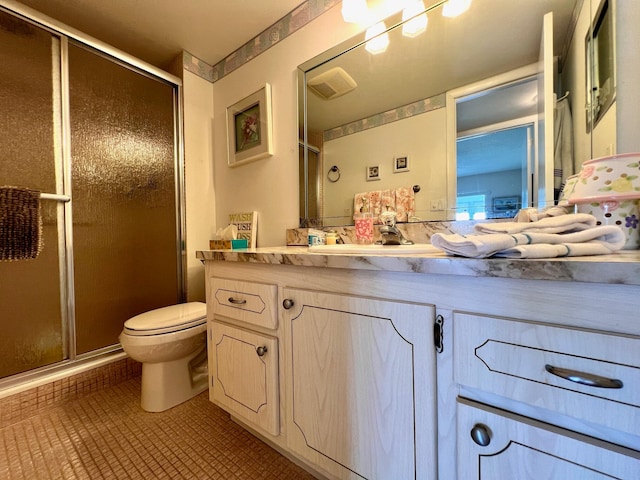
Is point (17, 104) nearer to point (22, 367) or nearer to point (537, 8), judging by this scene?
point (22, 367)

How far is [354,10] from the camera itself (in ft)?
4.29

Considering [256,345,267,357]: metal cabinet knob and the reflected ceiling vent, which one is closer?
[256,345,267,357]: metal cabinet knob

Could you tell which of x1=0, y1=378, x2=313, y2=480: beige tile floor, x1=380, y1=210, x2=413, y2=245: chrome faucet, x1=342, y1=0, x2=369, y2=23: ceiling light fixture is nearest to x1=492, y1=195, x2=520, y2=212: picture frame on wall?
x1=380, y1=210, x2=413, y2=245: chrome faucet

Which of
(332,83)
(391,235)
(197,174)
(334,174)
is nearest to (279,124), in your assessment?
(332,83)

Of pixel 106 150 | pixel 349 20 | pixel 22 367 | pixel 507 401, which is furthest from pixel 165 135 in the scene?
pixel 507 401

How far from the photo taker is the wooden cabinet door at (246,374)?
0.93 m

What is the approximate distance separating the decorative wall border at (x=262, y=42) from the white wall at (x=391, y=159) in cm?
73

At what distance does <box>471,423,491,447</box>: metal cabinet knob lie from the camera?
55 centimetres

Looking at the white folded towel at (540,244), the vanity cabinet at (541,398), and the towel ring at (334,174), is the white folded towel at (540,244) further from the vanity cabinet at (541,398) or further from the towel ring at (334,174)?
the towel ring at (334,174)

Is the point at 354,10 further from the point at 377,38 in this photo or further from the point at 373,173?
the point at 373,173

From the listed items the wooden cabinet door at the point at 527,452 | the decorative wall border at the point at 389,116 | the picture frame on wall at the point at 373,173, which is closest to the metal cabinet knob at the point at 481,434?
the wooden cabinet door at the point at 527,452

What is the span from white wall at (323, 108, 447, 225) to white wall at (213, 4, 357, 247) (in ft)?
0.86

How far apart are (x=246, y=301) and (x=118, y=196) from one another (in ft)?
4.20

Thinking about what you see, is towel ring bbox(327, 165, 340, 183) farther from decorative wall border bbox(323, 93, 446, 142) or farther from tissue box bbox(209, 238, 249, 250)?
tissue box bbox(209, 238, 249, 250)
